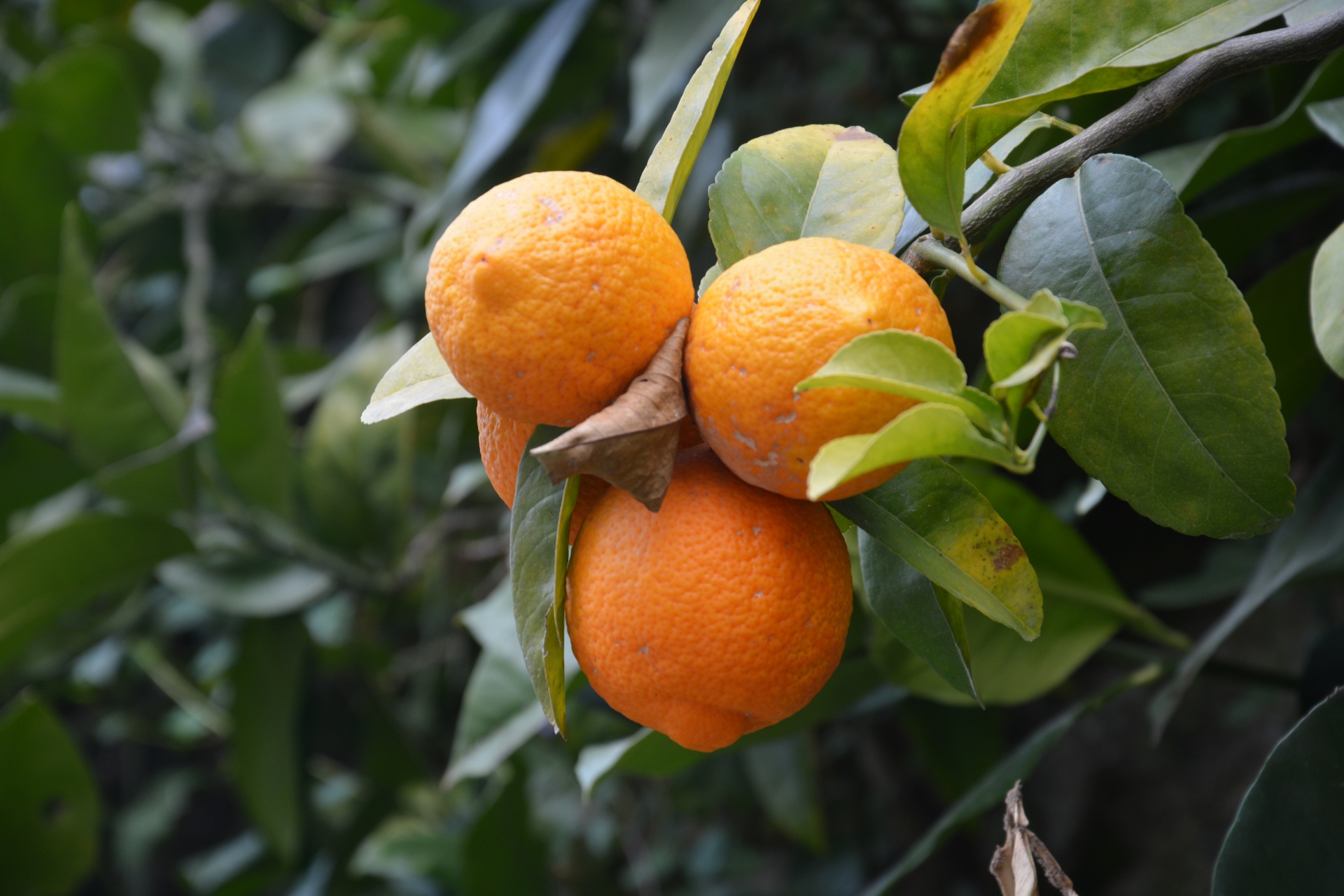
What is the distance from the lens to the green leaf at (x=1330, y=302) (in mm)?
371

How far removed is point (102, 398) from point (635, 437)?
35.3 inches

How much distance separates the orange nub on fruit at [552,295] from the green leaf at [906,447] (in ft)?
0.35

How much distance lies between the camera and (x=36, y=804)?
1.16 m

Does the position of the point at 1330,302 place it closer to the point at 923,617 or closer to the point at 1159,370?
the point at 1159,370

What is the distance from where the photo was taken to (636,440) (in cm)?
33

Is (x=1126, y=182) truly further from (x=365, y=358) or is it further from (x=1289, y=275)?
(x=365, y=358)

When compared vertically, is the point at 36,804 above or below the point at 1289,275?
below

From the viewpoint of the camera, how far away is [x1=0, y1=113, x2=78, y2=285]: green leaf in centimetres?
127

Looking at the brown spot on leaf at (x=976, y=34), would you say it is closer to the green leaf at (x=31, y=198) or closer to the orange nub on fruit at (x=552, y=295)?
the orange nub on fruit at (x=552, y=295)

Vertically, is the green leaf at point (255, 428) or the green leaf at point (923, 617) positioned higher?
the green leaf at point (923, 617)

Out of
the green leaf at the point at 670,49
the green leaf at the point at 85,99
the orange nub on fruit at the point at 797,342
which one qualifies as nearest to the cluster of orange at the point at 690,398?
the orange nub on fruit at the point at 797,342

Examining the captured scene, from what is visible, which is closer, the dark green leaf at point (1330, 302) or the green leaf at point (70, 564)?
the dark green leaf at point (1330, 302)

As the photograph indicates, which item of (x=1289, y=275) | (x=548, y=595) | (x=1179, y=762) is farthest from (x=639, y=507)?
(x=1179, y=762)

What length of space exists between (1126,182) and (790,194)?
132mm
